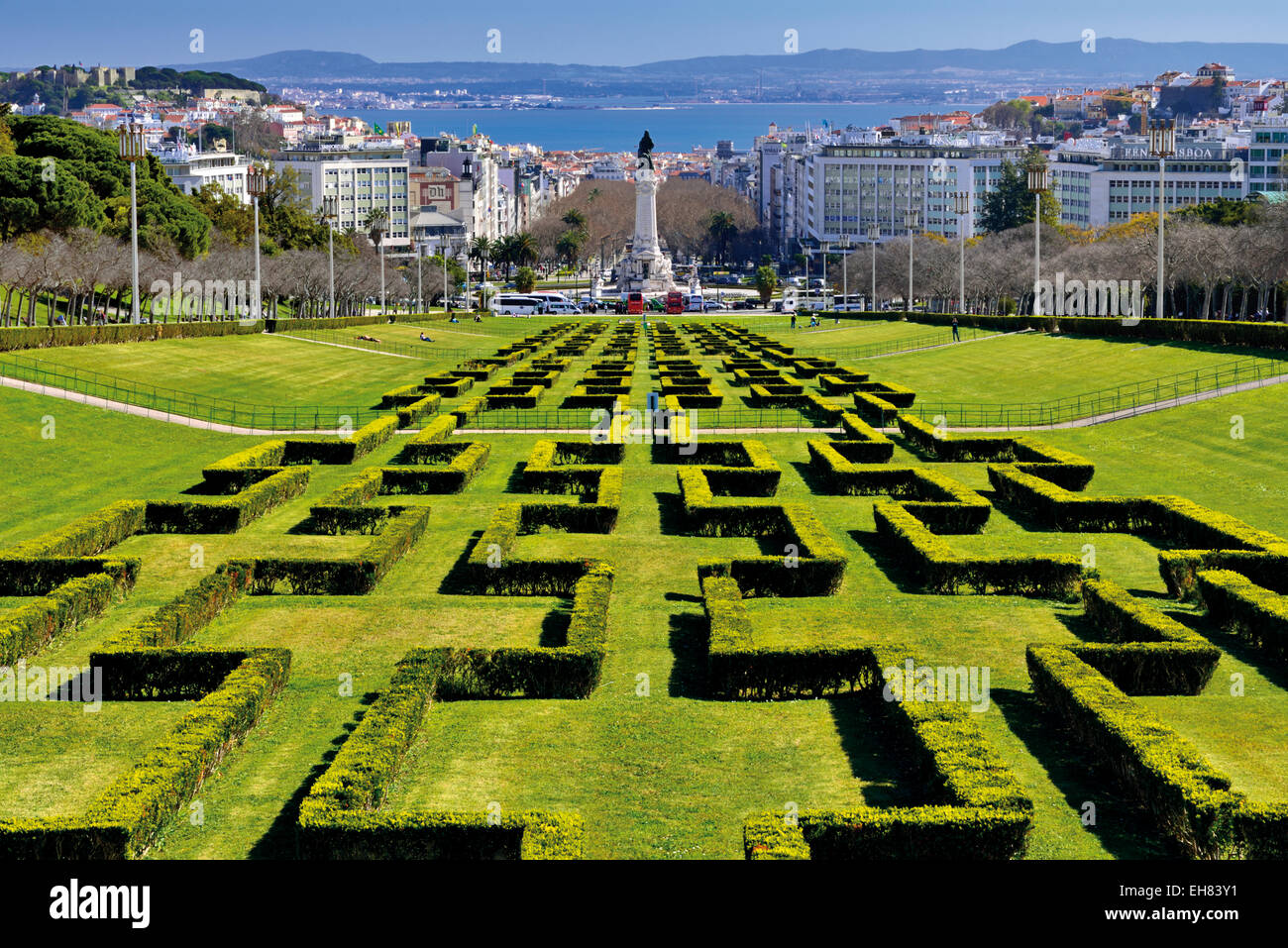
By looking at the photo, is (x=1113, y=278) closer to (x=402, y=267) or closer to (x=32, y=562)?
(x=402, y=267)

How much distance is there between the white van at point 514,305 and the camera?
150750 mm

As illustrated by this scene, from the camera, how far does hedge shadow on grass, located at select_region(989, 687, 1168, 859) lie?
16.3 m

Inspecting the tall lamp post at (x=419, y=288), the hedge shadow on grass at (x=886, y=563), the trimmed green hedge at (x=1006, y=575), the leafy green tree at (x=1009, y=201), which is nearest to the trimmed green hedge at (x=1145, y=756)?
the trimmed green hedge at (x=1006, y=575)

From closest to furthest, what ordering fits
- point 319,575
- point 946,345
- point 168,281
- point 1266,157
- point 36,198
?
point 319,575 < point 36,198 < point 946,345 < point 168,281 < point 1266,157

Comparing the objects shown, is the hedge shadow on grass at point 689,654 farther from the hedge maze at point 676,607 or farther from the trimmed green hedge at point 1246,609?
the trimmed green hedge at point 1246,609

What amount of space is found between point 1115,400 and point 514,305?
10342 cm

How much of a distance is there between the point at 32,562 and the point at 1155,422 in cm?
3668

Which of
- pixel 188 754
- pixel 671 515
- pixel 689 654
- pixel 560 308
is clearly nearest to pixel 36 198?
pixel 671 515

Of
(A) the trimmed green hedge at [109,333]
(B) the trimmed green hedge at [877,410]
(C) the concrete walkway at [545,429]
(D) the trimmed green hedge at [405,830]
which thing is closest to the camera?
(D) the trimmed green hedge at [405,830]

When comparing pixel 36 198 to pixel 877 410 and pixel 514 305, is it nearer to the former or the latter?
pixel 877 410

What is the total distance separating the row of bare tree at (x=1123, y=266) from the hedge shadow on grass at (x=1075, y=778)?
252 ft

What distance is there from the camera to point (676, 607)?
27656 millimetres

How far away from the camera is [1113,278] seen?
4272 inches
